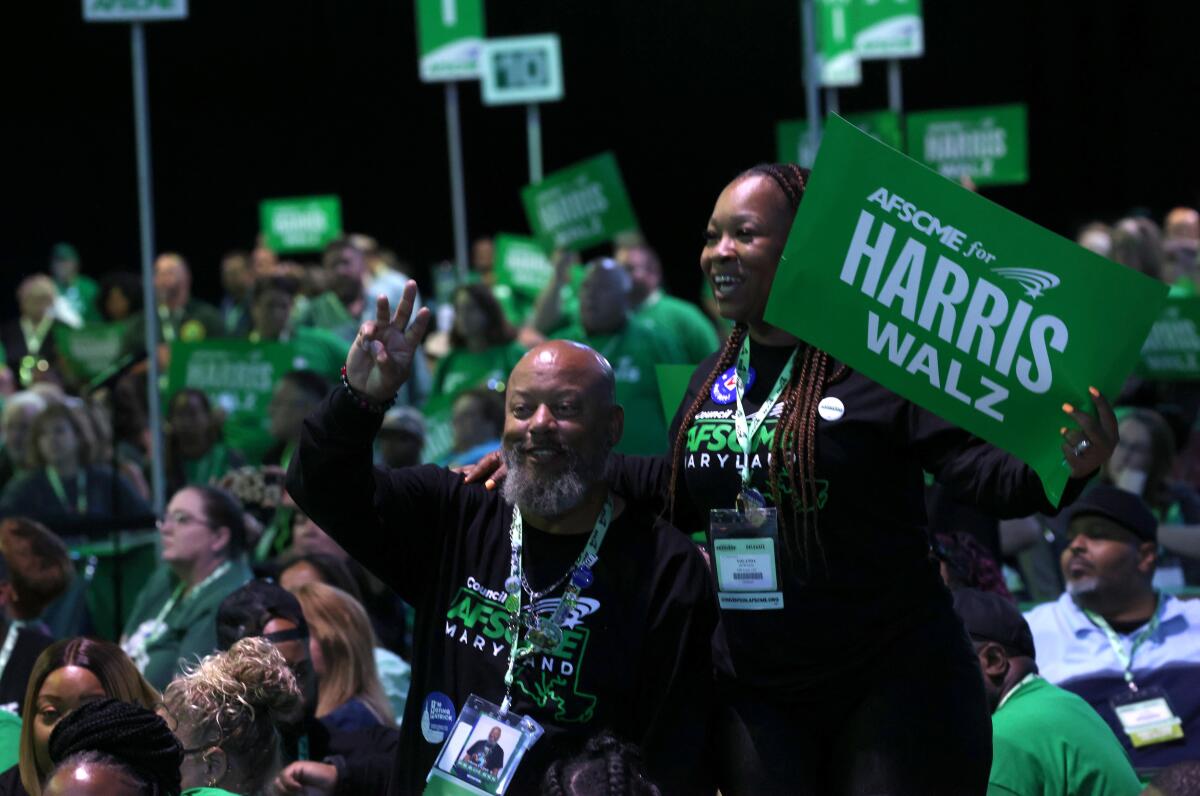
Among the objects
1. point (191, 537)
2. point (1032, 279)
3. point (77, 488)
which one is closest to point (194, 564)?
point (191, 537)

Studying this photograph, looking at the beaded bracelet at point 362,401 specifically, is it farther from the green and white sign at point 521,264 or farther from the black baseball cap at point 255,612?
the green and white sign at point 521,264

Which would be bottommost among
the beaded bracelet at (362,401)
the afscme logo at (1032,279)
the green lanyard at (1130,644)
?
the green lanyard at (1130,644)

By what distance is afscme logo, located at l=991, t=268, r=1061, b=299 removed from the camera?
10.8 ft

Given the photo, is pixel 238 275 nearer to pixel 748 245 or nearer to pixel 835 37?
pixel 835 37

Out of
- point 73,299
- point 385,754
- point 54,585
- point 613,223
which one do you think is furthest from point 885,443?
point 73,299

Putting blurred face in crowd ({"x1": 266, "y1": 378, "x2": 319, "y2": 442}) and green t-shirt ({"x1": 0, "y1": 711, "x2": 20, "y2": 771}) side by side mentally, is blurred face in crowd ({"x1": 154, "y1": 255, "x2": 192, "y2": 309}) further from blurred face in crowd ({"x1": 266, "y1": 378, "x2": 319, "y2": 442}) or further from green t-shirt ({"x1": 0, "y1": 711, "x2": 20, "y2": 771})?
green t-shirt ({"x1": 0, "y1": 711, "x2": 20, "y2": 771})

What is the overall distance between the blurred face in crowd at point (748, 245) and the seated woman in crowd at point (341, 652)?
7.33 ft

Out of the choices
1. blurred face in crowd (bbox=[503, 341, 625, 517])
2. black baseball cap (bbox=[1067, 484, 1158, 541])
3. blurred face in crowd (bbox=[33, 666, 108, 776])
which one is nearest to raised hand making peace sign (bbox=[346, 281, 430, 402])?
blurred face in crowd (bbox=[503, 341, 625, 517])

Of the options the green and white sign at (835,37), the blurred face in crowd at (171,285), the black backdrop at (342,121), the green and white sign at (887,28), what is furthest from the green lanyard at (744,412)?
the black backdrop at (342,121)

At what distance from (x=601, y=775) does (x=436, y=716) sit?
0.54 metres

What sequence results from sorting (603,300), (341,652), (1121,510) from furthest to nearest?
1. (603,300)
2. (1121,510)
3. (341,652)

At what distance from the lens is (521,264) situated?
1338 cm

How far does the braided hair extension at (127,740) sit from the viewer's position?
10.5 ft

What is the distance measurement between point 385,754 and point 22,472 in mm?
5272
